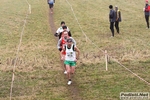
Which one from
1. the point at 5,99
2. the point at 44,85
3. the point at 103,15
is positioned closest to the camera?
the point at 5,99

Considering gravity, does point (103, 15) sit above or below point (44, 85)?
above

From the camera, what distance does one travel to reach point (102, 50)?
59.6 ft

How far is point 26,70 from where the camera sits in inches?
584

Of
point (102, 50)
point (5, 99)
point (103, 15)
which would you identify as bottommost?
point (5, 99)

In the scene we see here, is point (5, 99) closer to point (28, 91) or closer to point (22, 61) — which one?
point (28, 91)

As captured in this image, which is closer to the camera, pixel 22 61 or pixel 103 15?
pixel 22 61

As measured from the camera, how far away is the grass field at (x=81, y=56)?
12.4 meters

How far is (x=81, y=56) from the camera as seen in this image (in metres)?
17.0

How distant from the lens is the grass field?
12359 mm

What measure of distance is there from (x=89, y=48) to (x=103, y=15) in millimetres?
12847

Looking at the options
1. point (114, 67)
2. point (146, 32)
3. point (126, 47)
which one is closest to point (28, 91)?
point (114, 67)

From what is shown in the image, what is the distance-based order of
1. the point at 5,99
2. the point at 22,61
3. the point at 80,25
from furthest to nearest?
1. the point at 80,25
2. the point at 22,61
3. the point at 5,99

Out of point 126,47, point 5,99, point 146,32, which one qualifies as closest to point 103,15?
point 146,32

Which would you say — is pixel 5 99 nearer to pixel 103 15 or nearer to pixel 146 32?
pixel 146 32
